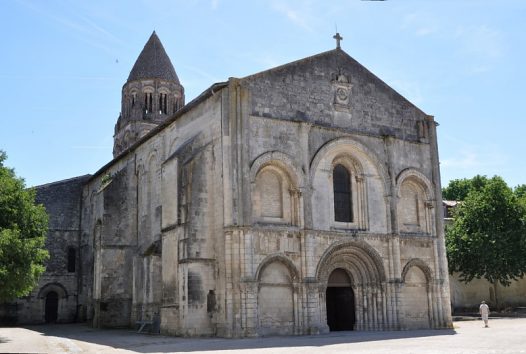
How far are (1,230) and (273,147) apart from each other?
10459mm

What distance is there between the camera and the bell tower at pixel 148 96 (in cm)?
4803

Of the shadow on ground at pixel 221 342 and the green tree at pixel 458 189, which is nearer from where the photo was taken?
the shadow on ground at pixel 221 342

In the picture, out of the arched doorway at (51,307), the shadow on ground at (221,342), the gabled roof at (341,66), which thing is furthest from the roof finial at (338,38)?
the arched doorway at (51,307)

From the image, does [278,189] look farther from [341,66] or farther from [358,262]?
[341,66]

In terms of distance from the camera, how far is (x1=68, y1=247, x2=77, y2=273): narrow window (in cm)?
4066

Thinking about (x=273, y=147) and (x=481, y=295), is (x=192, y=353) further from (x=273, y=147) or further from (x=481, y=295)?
(x=481, y=295)

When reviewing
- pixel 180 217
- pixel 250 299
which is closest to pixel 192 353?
pixel 250 299

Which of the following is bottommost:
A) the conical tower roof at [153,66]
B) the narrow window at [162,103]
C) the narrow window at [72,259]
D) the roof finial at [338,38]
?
the narrow window at [72,259]

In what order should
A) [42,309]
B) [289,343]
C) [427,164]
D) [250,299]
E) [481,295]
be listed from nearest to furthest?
[289,343] < [250,299] < [427,164] < [42,309] < [481,295]

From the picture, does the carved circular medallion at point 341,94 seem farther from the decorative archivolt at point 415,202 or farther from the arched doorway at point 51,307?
the arched doorway at point 51,307

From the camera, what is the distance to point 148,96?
4850cm

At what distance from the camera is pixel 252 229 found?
892 inches

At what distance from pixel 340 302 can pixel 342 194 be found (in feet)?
15.9

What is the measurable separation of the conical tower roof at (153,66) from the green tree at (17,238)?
25.2 meters
